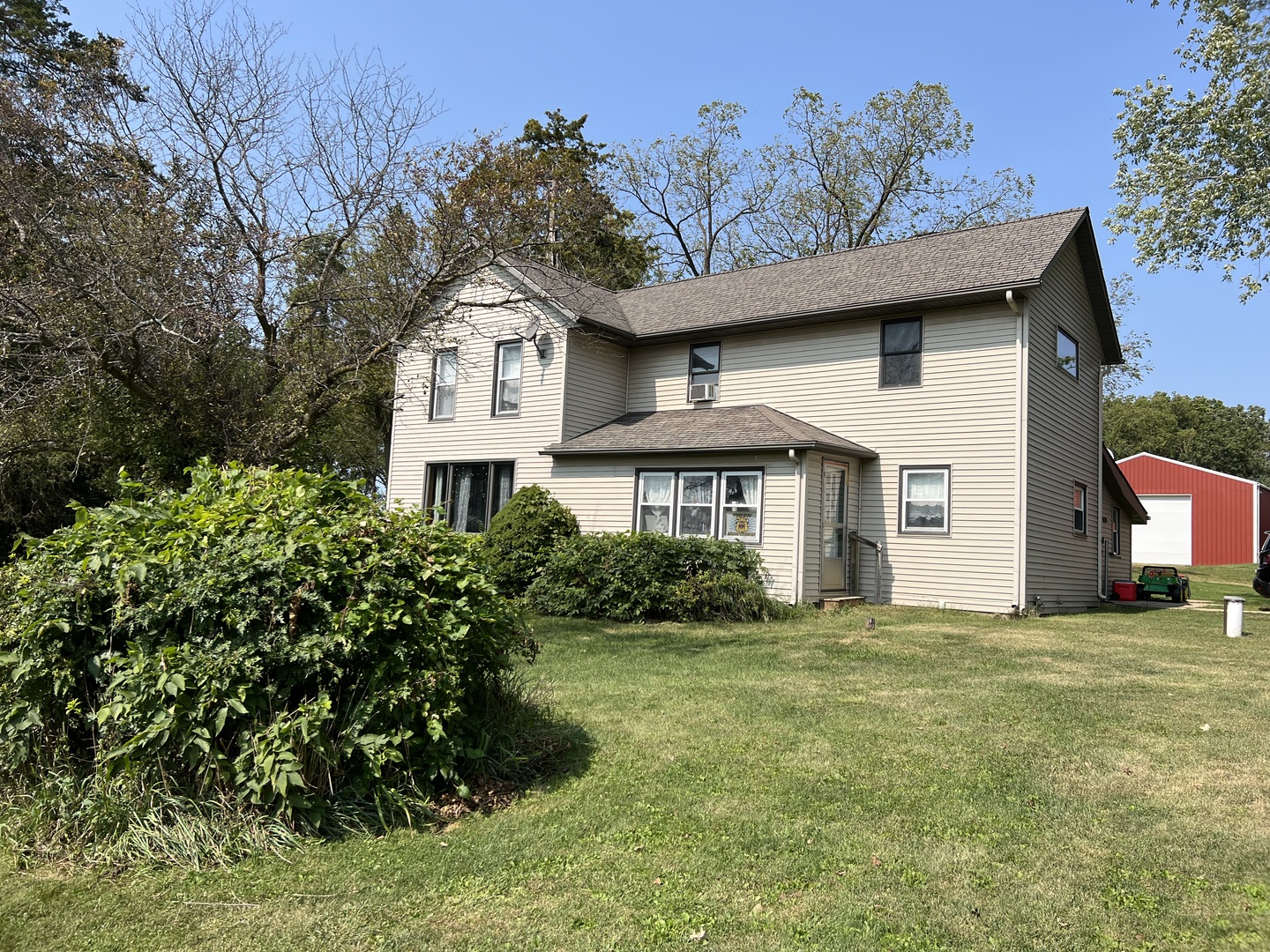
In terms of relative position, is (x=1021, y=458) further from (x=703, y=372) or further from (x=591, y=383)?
(x=591, y=383)

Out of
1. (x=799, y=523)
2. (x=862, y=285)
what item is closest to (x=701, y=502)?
(x=799, y=523)

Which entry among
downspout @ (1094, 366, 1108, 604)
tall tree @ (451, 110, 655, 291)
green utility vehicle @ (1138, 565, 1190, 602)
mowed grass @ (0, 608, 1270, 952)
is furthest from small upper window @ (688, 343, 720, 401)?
mowed grass @ (0, 608, 1270, 952)

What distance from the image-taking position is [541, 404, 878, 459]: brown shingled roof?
1359 cm

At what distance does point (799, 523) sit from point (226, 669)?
10.6m

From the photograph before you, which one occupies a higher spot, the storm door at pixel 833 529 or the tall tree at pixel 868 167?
the tall tree at pixel 868 167

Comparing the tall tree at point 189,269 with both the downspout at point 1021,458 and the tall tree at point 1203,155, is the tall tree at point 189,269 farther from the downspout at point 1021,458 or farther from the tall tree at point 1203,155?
the tall tree at point 1203,155

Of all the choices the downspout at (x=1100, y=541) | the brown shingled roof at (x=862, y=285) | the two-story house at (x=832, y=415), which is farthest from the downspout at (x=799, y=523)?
the downspout at (x=1100, y=541)

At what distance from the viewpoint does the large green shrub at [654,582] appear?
465 inches

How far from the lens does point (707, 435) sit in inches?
582

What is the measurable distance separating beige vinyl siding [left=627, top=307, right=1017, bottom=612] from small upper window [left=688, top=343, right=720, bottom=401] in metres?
1.12

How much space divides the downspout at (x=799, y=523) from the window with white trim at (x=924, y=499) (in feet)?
6.92

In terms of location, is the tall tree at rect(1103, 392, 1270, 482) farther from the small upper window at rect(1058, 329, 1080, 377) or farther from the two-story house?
the two-story house

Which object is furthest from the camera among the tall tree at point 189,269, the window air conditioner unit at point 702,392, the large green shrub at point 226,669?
the window air conditioner unit at point 702,392

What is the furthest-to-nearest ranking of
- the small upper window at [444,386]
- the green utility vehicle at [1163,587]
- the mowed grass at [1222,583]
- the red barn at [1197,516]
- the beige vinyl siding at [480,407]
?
the red barn at [1197,516]
the small upper window at [444,386]
the mowed grass at [1222,583]
the green utility vehicle at [1163,587]
the beige vinyl siding at [480,407]
